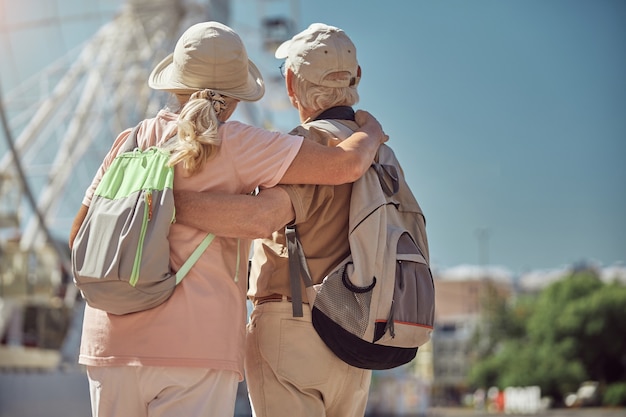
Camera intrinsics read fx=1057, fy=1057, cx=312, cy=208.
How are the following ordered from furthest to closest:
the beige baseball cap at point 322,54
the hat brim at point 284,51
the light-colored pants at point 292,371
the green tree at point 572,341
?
1. the green tree at point 572,341
2. the hat brim at point 284,51
3. the beige baseball cap at point 322,54
4. the light-colored pants at point 292,371

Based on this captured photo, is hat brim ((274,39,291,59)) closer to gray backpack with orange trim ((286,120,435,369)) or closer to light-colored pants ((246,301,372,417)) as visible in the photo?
gray backpack with orange trim ((286,120,435,369))

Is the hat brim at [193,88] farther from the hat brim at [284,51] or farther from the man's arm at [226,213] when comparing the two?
the man's arm at [226,213]

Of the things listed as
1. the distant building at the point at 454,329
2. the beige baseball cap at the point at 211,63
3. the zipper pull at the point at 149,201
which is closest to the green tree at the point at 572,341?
the distant building at the point at 454,329

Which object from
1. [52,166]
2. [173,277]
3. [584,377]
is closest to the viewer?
[173,277]

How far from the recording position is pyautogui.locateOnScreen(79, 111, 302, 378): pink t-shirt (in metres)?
2.27

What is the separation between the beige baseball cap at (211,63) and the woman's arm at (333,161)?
0.21 metres

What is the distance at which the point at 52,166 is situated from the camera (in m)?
19.4

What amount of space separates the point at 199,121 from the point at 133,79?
19280mm

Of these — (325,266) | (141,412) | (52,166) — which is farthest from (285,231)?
(52,166)

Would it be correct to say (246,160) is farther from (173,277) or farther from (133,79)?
(133,79)

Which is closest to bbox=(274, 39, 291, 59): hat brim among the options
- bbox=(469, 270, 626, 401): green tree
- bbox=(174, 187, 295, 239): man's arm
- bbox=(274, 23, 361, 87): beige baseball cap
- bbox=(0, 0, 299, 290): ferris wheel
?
bbox=(274, 23, 361, 87): beige baseball cap

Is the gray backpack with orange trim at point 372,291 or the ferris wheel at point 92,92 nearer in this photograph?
the gray backpack with orange trim at point 372,291

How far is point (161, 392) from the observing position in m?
2.29

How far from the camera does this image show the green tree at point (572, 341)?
61.5 m
